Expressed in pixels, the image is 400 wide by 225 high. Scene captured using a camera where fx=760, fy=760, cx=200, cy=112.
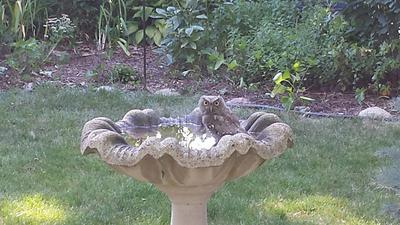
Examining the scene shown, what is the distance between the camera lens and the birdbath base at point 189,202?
9.81 ft

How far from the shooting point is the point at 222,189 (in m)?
4.33

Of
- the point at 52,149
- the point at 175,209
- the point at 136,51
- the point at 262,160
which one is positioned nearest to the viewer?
the point at 262,160

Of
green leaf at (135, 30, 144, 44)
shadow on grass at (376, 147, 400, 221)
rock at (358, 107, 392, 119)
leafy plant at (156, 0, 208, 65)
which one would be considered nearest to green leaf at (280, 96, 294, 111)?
rock at (358, 107, 392, 119)

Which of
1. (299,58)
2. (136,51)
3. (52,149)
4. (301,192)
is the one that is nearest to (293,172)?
(301,192)

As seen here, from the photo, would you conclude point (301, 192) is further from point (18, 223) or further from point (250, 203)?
point (18, 223)

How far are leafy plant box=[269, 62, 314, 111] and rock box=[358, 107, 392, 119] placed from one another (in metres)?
0.51

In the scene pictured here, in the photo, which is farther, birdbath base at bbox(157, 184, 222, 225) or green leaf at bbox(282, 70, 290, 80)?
green leaf at bbox(282, 70, 290, 80)

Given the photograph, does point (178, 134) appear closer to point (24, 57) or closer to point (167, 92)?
point (167, 92)

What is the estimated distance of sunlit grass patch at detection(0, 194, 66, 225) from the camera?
388cm

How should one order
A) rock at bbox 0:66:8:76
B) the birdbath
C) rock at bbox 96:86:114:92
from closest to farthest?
the birdbath → rock at bbox 96:86:114:92 → rock at bbox 0:66:8:76

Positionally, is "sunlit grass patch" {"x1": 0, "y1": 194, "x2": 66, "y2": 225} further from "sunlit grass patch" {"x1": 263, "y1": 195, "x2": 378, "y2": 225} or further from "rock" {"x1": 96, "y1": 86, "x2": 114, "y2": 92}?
"rock" {"x1": 96, "y1": 86, "x2": 114, "y2": 92}

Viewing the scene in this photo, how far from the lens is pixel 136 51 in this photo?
336 inches

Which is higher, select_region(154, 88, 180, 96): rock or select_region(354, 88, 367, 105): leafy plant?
select_region(354, 88, 367, 105): leafy plant

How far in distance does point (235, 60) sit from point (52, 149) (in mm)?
2405
